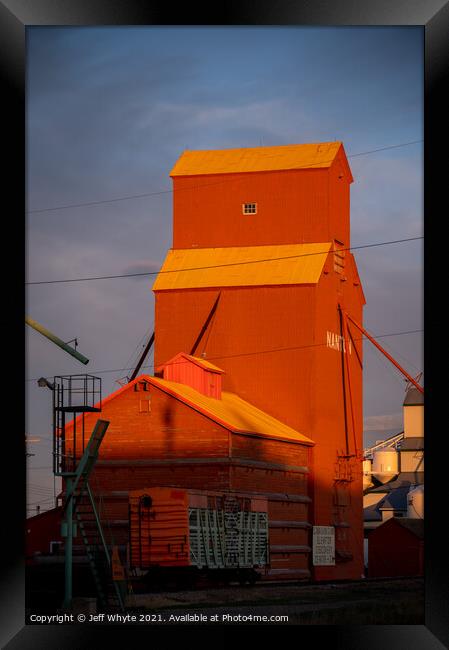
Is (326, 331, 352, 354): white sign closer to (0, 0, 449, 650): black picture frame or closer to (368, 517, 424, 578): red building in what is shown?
(368, 517, 424, 578): red building

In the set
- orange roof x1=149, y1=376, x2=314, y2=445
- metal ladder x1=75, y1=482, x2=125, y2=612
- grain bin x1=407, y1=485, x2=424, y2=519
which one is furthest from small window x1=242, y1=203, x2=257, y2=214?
metal ladder x1=75, y1=482, x2=125, y2=612

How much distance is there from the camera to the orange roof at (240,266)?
53.0 meters

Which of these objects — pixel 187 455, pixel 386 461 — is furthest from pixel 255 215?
pixel 386 461

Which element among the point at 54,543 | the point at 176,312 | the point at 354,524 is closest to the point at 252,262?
the point at 176,312

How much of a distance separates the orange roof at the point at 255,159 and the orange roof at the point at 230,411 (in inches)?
409

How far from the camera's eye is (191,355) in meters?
53.2

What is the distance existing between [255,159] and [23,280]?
36.1 meters

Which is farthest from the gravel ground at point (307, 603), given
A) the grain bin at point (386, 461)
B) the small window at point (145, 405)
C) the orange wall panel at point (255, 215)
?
the grain bin at point (386, 461)

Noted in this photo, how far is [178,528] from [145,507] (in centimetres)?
132

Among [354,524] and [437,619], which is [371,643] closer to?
[437,619]

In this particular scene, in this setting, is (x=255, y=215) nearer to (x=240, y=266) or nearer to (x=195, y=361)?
(x=240, y=266)

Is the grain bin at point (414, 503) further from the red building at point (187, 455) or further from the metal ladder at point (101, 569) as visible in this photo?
the metal ladder at point (101, 569)

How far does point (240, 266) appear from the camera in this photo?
53.5 metres

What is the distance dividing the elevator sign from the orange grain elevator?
0.49m
